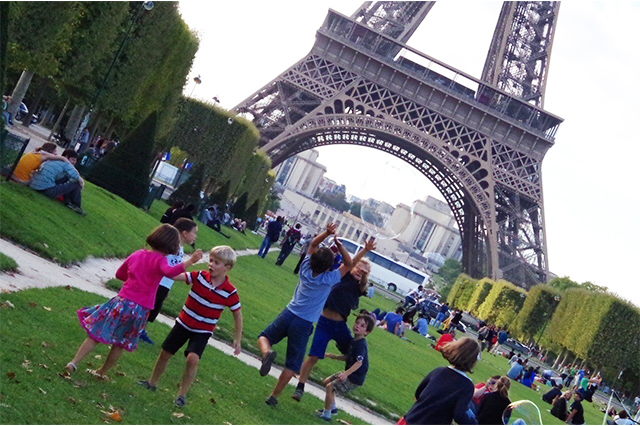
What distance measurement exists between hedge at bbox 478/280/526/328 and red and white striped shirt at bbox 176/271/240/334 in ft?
175

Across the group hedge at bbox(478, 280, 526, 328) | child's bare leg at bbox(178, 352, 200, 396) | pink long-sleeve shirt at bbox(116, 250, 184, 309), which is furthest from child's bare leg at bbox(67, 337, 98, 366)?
hedge at bbox(478, 280, 526, 328)

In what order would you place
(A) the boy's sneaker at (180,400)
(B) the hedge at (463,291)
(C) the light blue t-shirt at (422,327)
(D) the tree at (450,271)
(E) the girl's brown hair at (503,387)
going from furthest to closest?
1. (D) the tree at (450,271)
2. (B) the hedge at (463,291)
3. (C) the light blue t-shirt at (422,327)
4. (E) the girl's brown hair at (503,387)
5. (A) the boy's sneaker at (180,400)

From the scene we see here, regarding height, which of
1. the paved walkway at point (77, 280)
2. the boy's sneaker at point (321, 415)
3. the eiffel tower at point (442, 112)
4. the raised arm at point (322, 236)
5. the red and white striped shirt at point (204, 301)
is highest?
the eiffel tower at point (442, 112)

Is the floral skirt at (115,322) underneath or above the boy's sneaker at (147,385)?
above

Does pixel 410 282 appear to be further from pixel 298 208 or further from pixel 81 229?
pixel 298 208

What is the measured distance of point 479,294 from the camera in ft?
219

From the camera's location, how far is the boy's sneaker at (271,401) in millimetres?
8999

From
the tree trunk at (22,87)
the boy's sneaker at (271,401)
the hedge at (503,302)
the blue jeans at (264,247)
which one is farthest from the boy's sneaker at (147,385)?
the hedge at (503,302)

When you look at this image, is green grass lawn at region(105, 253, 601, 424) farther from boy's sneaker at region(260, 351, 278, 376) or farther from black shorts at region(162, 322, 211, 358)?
black shorts at region(162, 322, 211, 358)

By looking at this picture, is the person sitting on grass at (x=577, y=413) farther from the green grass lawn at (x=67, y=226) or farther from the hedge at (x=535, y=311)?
the hedge at (x=535, y=311)

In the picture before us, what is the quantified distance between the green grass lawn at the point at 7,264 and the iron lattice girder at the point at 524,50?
5409 cm

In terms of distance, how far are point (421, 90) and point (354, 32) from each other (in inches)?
206

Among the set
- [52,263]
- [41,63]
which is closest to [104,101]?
[41,63]

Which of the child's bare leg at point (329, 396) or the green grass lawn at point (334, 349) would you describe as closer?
the child's bare leg at point (329, 396)
